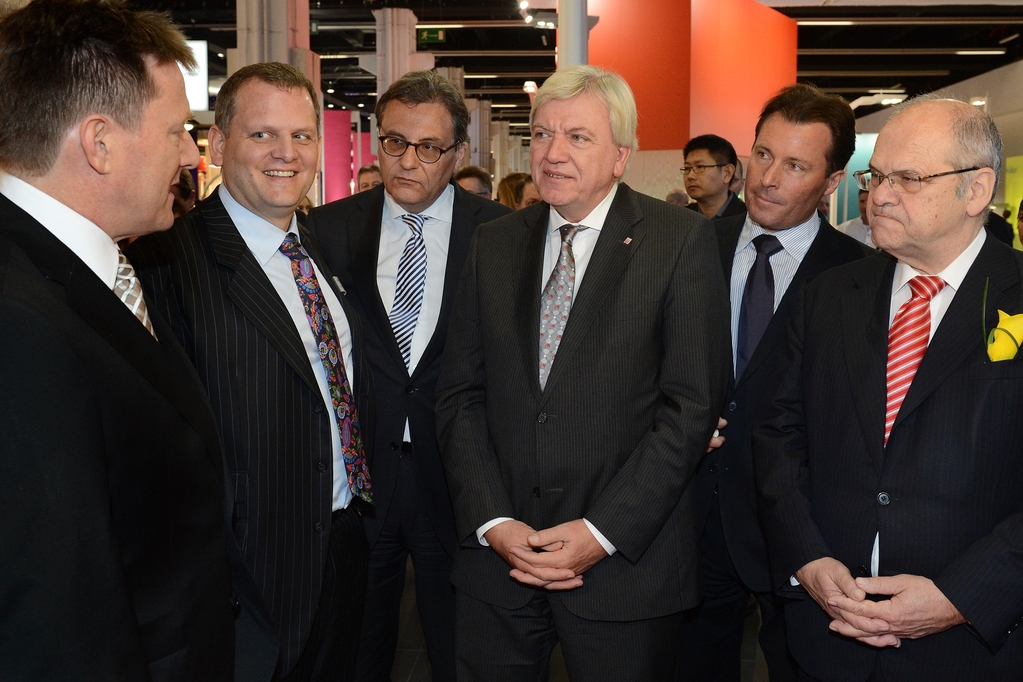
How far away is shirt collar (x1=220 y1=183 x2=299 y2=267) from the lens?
2246 millimetres

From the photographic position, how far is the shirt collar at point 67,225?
4.38ft

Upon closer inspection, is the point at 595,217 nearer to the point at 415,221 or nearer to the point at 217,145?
the point at 415,221

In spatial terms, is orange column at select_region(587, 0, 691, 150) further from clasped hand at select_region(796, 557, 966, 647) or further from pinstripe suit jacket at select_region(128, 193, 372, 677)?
clasped hand at select_region(796, 557, 966, 647)

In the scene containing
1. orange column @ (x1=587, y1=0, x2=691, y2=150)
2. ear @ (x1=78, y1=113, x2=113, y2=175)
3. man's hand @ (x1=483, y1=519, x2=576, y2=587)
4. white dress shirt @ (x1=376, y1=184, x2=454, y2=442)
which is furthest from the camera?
orange column @ (x1=587, y1=0, x2=691, y2=150)

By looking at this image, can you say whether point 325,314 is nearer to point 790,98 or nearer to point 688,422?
point 688,422

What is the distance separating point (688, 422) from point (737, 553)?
0.68 m

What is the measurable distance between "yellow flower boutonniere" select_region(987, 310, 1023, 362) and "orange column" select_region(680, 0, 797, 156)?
5.83 m

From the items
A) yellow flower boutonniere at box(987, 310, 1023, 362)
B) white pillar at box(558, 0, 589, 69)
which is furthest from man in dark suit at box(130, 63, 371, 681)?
white pillar at box(558, 0, 589, 69)

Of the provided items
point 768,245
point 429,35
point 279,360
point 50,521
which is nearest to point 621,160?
point 768,245

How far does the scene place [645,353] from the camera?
7.07 feet

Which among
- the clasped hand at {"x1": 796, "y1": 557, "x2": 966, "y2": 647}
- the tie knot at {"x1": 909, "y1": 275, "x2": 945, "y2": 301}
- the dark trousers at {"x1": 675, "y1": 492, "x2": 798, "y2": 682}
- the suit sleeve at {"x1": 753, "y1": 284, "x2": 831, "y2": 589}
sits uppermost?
the tie knot at {"x1": 909, "y1": 275, "x2": 945, "y2": 301}

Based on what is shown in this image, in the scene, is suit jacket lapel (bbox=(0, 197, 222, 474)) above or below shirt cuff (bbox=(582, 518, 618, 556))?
above

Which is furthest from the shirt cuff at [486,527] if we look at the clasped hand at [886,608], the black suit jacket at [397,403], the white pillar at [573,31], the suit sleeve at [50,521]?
the white pillar at [573,31]

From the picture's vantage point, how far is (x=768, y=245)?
2701 mm
